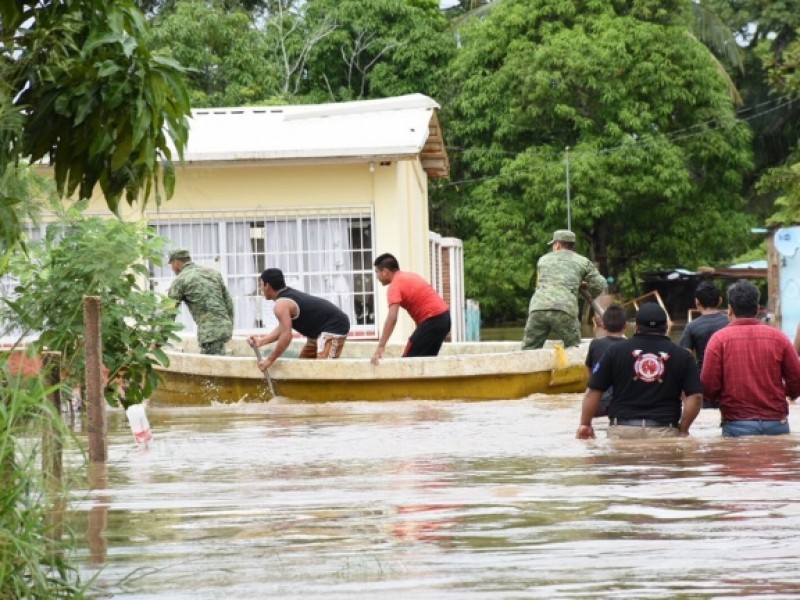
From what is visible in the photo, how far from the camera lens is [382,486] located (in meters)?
10.8

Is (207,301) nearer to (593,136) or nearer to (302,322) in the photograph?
(302,322)

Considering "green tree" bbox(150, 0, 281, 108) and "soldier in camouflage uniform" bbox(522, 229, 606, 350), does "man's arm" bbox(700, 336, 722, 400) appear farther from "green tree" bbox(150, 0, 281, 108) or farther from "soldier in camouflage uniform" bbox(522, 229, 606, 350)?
"green tree" bbox(150, 0, 281, 108)

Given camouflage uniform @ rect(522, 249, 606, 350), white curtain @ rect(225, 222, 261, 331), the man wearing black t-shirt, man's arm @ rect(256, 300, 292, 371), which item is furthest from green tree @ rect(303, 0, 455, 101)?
the man wearing black t-shirt

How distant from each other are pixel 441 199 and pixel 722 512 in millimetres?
39155

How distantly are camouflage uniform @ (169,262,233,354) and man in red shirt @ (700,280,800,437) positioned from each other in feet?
27.1

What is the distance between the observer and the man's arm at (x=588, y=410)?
1198 centimetres

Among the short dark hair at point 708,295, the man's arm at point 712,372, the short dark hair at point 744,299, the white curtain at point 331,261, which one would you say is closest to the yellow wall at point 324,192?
the white curtain at point 331,261

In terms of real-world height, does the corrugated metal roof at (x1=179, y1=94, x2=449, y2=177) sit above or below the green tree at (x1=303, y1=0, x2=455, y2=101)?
below

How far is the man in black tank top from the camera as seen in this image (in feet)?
59.9

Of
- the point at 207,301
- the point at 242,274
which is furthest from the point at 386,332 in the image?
the point at 242,274

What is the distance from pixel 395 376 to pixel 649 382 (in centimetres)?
660

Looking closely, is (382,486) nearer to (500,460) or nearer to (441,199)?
(500,460)

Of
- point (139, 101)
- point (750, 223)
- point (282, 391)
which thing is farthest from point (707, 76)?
point (139, 101)

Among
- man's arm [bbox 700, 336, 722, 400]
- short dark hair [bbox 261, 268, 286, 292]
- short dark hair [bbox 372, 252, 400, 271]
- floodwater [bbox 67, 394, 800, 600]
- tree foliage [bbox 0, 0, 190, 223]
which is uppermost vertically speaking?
tree foliage [bbox 0, 0, 190, 223]
